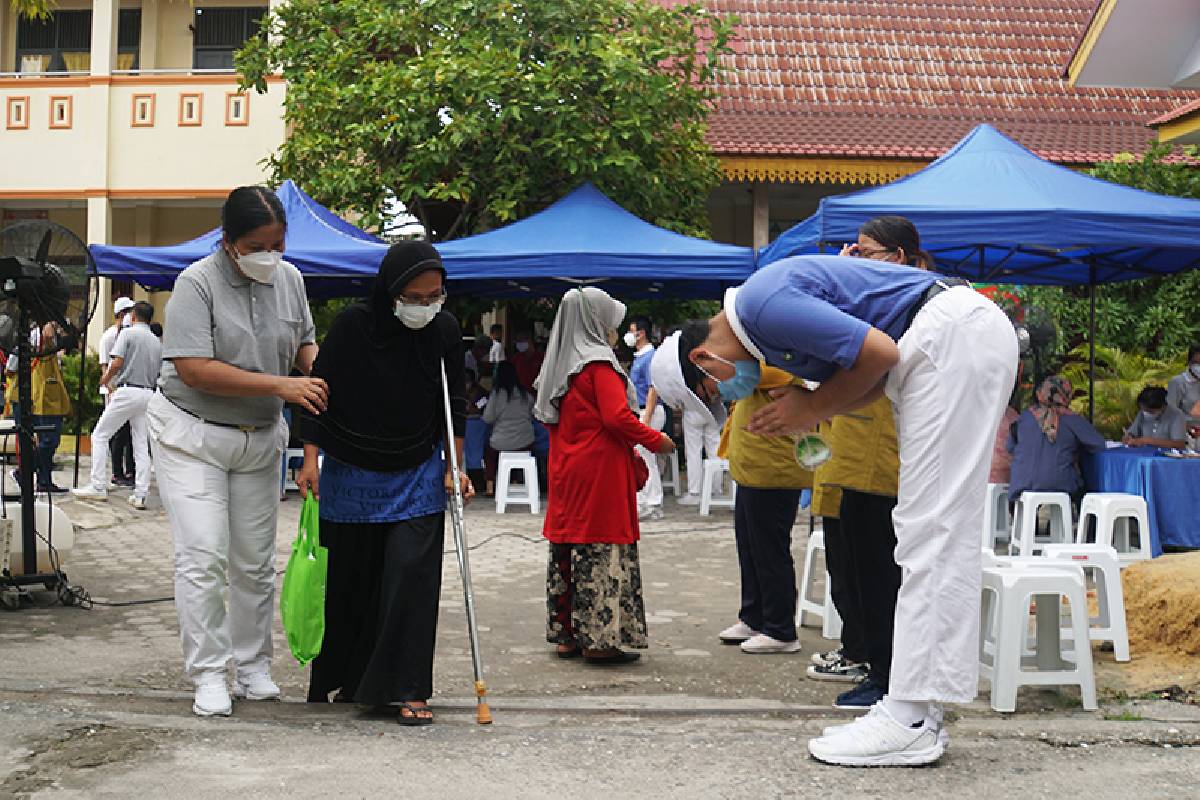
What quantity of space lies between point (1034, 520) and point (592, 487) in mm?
4323

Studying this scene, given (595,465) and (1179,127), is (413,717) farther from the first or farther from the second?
(1179,127)

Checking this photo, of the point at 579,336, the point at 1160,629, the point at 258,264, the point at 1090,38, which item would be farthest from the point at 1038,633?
the point at 1090,38

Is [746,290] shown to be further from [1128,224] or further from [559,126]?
[559,126]

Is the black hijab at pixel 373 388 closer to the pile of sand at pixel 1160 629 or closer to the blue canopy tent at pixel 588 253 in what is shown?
the pile of sand at pixel 1160 629

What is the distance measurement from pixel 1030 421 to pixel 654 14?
7.40 m

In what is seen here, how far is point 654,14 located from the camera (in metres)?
15.4

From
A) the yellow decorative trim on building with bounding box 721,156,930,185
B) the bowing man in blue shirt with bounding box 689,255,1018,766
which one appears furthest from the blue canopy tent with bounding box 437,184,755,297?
the bowing man in blue shirt with bounding box 689,255,1018,766

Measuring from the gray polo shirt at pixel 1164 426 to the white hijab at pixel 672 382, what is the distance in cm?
349

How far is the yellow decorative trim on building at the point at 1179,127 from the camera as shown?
11523 millimetres

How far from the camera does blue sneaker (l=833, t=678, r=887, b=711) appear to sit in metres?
5.23

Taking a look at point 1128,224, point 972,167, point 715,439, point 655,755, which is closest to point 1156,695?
point 655,755

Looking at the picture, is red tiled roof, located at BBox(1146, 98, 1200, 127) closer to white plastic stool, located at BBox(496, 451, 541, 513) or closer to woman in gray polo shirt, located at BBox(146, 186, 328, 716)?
white plastic stool, located at BBox(496, 451, 541, 513)

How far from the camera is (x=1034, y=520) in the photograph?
9523 millimetres

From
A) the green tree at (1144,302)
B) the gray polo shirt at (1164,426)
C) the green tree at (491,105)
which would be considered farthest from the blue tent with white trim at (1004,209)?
the green tree at (1144,302)
